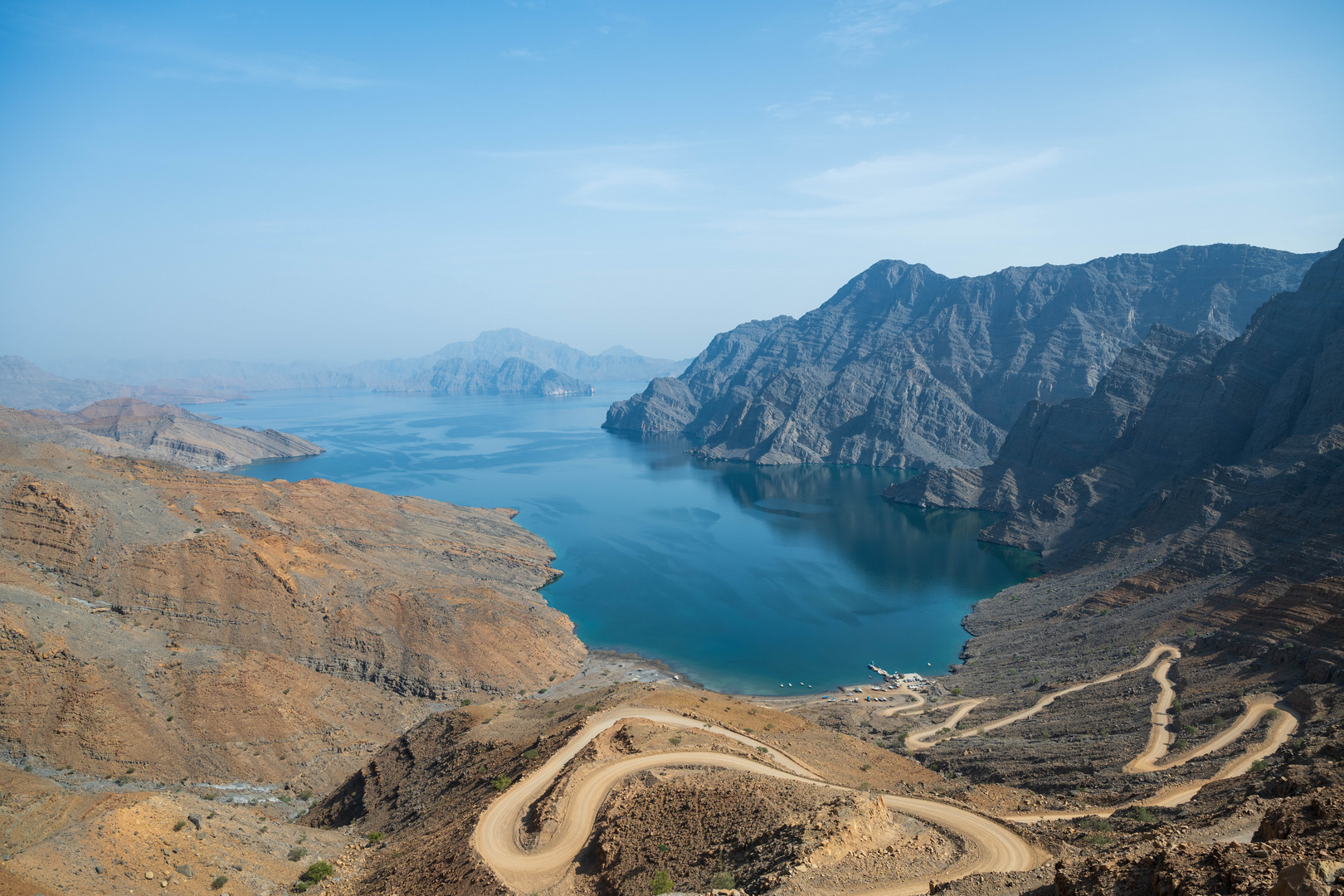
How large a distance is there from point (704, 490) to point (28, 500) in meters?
119

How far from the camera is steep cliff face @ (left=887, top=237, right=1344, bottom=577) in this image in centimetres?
6912

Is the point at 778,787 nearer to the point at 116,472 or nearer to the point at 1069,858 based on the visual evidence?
the point at 1069,858

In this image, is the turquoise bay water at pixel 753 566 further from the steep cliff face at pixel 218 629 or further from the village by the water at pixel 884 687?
the steep cliff face at pixel 218 629

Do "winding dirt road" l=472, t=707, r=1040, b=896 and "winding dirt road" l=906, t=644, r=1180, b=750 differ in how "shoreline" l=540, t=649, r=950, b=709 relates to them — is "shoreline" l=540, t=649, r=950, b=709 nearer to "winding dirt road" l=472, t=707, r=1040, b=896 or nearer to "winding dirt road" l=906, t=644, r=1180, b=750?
"winding dirt road" l=906, t=644, r=1180, b=750

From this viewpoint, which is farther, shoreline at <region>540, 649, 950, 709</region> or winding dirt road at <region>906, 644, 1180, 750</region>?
shoreline at <region>540, 649, 950, 709</region>

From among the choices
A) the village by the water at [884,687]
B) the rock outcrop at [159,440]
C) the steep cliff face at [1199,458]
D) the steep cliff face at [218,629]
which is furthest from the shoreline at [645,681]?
the rock outcrop at [159,440]

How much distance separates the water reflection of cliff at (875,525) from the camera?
324 feet

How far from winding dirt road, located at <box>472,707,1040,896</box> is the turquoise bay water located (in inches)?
1338

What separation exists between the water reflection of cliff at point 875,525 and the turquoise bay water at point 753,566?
0.41 metres

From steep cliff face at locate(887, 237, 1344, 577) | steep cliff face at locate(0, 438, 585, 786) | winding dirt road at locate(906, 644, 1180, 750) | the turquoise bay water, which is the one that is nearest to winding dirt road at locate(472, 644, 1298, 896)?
winding dirt road at locate(906, 644, 1180, 750)

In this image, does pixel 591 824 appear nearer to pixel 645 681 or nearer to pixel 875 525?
pixel 645 681

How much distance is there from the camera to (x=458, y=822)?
27.9 meters

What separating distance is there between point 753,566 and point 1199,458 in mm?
64369

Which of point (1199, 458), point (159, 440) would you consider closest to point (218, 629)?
point (1199, 458)
